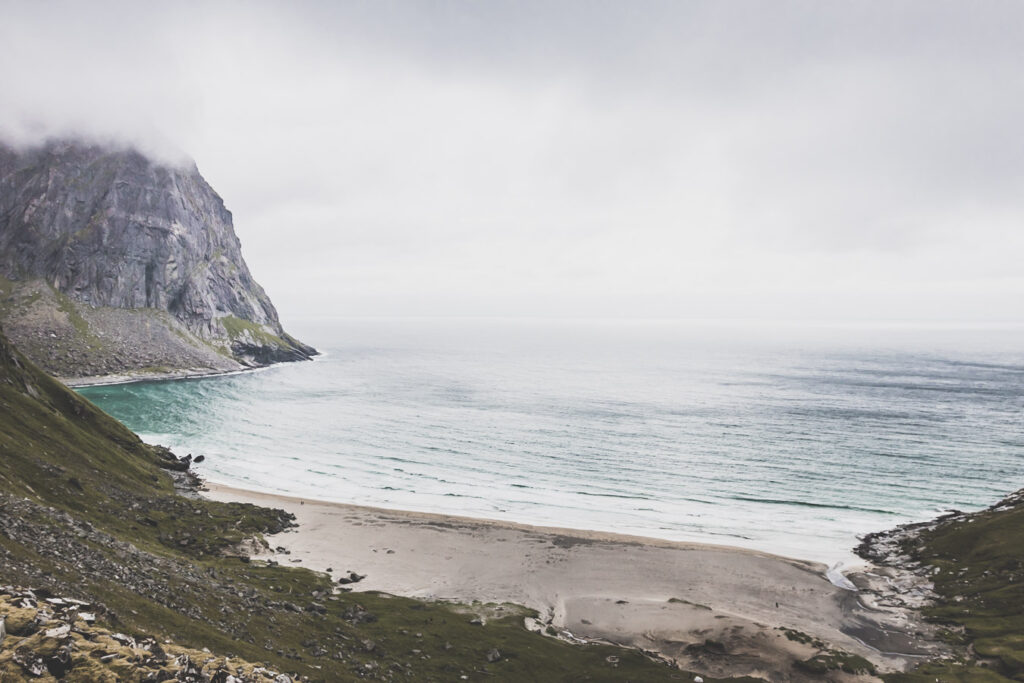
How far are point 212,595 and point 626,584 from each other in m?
36.5

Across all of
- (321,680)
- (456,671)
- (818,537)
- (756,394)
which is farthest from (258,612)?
(756,394)

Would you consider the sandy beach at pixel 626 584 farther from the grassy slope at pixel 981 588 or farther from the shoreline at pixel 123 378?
the shoreline at pixel 123 378

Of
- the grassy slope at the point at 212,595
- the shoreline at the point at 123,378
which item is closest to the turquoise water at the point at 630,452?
the shoreline at the point at 123,378

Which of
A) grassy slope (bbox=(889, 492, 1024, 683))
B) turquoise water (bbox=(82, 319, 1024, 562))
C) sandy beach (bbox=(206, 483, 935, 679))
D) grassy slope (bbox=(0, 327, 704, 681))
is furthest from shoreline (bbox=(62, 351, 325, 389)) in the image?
grassy slope (bbox=(889, 492, 1024, 683))

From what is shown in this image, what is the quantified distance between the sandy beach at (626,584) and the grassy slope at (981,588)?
2836mm

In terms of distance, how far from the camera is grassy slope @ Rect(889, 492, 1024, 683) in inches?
1389

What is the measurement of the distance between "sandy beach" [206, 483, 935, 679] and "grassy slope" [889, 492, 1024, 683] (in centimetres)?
284

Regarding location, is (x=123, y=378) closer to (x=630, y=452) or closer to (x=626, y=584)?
(x=630, y=452)

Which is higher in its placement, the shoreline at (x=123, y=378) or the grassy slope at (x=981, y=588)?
the grassy slope at (x=981, y=588)

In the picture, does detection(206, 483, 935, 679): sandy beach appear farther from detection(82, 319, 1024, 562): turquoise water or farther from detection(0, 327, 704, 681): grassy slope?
detection(82, 319, 1024, 562): turquoise water

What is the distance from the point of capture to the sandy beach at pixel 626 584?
39.8 m

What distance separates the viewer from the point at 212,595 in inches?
1312

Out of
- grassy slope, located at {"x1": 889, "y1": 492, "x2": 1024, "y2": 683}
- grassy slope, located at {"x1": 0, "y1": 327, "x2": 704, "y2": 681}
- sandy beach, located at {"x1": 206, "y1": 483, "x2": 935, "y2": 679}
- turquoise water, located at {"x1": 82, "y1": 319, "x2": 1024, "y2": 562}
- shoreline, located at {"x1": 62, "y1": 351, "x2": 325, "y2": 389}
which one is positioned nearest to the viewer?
grassy slope, located at {"x1": 0, "y1": 327, "x2": 704, "y2": 681}

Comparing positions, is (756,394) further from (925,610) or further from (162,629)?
(162,629)
